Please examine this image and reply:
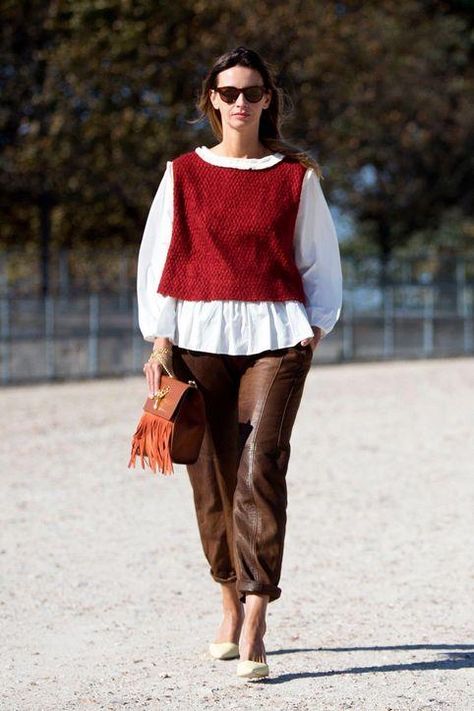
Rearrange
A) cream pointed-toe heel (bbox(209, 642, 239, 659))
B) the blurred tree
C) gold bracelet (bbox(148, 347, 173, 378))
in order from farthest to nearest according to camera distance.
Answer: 1. the blurred tree
2. cream pointed-toe heel (bbox(209, 642, 239, 659))
3. gold bracelet (bbox(148, 347, 173, 378))

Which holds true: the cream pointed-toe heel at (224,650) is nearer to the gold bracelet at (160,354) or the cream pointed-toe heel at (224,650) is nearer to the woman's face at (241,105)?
the gold bracelet at (160,354)

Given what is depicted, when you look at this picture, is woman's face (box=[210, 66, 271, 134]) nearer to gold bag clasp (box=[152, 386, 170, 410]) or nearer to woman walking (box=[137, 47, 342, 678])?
woman walking (box=[137, 47, 342, 678])

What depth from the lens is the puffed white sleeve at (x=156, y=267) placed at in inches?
181

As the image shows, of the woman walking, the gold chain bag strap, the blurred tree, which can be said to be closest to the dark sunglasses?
the woman walking

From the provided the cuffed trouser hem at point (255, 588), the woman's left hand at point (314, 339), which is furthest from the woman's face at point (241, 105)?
the cuffed trouser hem at point (255, 588)

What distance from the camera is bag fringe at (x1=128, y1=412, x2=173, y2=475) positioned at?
454 cm

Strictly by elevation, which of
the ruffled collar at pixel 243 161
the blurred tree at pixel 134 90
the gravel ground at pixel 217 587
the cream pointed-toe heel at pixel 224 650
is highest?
the blurred tree at pixel 134 90

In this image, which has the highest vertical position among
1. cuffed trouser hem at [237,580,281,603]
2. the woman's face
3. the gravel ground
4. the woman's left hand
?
the woman's face

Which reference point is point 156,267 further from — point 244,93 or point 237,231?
point 244,93

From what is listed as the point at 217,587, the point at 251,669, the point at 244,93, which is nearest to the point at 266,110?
the point at 244,93

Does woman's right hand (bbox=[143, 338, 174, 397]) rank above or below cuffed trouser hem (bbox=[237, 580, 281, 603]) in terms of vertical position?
above

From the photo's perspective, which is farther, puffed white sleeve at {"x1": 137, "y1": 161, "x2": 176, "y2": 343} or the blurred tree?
the blurred tree

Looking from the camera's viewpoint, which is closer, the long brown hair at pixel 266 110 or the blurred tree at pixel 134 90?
the long brown hair at pixel 266 110

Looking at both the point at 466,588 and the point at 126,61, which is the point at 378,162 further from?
the point at 466,588
